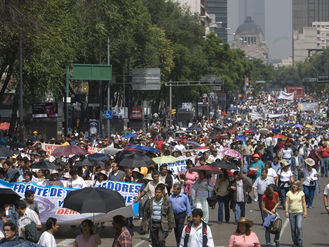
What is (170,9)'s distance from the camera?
78625 millimetres

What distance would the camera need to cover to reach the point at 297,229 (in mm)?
15719

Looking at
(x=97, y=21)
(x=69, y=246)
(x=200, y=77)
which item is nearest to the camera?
(x=69, y=246)

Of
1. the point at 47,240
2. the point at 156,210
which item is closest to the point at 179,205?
the point at 156,210

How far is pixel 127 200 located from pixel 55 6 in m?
17.6

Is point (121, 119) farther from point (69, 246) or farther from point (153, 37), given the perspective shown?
→ point (69, 246)

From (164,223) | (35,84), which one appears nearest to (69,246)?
(164,223)

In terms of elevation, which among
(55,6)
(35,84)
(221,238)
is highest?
(55,6)

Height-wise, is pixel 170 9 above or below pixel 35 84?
above

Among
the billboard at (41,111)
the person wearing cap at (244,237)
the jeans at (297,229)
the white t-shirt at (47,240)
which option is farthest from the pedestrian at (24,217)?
the billboard at (41,111)

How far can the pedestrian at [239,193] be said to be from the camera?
61.4ft

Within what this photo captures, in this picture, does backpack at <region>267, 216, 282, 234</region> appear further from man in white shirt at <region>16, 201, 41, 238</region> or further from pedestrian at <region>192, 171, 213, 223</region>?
man in white shirt at <region>16, 201, 41, 238</region>

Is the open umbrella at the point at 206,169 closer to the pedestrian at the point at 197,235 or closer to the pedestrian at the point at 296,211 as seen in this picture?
the pedestrian at the point at 296,211

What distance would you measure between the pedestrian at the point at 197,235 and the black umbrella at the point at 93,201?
167cm

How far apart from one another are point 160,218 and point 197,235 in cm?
268
